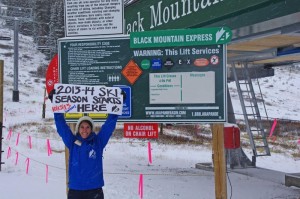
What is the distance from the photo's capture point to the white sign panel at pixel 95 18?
594 centimetres

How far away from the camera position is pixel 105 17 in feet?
19.6

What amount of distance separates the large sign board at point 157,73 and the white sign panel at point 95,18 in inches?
Answer: 9.4

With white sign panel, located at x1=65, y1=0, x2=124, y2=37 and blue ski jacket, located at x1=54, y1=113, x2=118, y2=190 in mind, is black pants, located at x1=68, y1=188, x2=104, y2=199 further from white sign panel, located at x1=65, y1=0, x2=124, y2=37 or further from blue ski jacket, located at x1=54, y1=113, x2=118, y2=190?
white sign panel, located at x1=65, y1=0, x2=124, y2=37

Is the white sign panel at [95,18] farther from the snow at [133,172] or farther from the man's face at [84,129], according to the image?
the snow at [133,172]

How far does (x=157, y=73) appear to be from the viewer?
554cm

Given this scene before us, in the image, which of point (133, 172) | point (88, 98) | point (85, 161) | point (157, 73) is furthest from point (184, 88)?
point (133, 172)

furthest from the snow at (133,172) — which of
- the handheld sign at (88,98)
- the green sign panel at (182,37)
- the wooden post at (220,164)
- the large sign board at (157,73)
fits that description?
the green sign panel at (182,37)

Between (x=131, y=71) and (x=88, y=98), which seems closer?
(x=88, y=98)

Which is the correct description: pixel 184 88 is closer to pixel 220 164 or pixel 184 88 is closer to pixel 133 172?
pixel 220 164

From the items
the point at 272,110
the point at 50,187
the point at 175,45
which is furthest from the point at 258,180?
the point at 272,110

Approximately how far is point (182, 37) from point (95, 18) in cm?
134

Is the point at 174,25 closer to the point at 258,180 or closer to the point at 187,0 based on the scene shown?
the point at 187,0

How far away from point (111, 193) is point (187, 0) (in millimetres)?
3794

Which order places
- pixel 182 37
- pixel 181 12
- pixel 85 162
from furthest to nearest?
1. pixel 181 12
2. pixel 182 37
3. pixel 85 162
